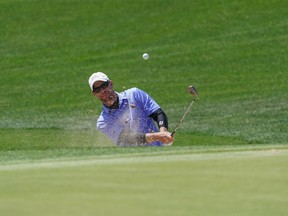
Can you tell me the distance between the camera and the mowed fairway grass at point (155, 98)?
5.92 m

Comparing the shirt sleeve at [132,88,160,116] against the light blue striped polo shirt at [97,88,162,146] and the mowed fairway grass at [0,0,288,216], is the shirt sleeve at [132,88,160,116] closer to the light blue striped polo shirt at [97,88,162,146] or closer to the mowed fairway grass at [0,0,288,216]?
the light blue striped polo shirt at [97,88,162,146]

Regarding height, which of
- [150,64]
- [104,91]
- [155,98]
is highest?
[104,91]

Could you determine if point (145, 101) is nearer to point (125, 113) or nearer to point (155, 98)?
point (125, 113)

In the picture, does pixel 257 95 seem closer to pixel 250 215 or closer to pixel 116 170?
pixel 116 170

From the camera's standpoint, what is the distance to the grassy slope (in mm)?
19578

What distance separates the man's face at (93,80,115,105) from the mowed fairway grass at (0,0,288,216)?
2.09ft

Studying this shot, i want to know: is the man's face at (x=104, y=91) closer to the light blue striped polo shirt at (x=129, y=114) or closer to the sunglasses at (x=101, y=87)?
the sunglasses at (x=101, y=87)

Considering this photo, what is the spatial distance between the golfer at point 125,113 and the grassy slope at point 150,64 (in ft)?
4.70

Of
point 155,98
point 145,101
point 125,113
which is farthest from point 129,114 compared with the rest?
point 155,98

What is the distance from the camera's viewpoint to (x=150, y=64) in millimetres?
29344

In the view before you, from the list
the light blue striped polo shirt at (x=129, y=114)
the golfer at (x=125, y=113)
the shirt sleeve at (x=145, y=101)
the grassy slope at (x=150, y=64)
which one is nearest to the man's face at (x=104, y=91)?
the golfer at (x=125, y=113)

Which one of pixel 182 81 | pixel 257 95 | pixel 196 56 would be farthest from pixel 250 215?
pixel 196 56

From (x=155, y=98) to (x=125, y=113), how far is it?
1184 centimetres

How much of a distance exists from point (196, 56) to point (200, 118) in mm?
8852
